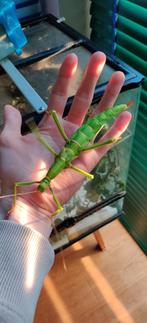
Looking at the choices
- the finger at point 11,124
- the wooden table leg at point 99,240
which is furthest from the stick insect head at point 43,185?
the wooden table leg at point 99,240

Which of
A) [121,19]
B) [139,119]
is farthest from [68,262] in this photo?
[121,19]

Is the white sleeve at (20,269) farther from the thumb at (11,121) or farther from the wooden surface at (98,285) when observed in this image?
the wooden surface at (98,285)

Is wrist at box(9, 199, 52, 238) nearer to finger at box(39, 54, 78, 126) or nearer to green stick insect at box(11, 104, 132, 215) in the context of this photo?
green stick insect at box(11, 104, 132, 215)

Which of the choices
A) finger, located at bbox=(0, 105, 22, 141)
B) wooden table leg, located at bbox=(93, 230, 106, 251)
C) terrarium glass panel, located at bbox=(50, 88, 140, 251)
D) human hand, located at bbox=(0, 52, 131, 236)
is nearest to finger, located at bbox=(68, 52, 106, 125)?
human hand, located at bbox=(0, 52, 131, 236)

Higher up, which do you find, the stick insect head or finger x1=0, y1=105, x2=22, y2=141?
finger x1=0, y1=105, x2=22, y2=141

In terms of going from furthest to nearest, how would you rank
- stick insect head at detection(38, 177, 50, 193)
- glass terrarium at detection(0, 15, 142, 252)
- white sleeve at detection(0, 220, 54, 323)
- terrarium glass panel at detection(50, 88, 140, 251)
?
terrarium glass panel at detection(50, 88, 140, 251) → glass terrarium at detection(0, 15, 142, 252) → stick insect head at detection(38, 177, 50, 193) → white sleeve at detection(0, 220, 54, 323)
